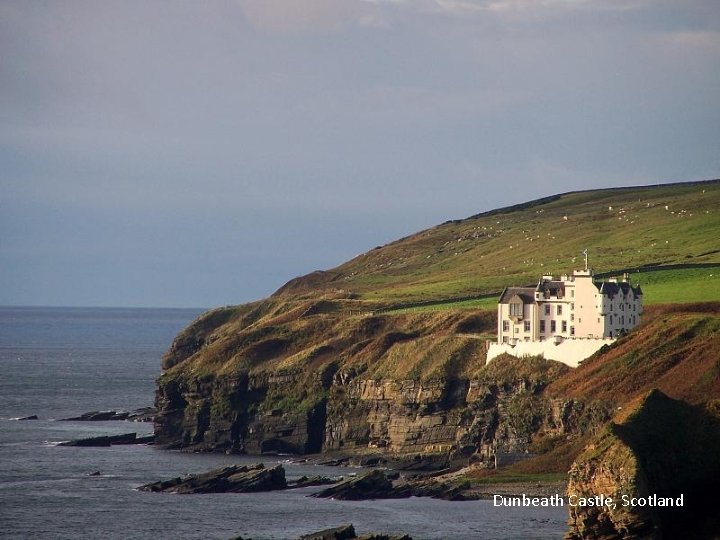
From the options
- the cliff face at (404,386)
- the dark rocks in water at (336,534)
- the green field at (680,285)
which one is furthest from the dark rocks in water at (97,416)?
the dark rocks in water at (336,534)

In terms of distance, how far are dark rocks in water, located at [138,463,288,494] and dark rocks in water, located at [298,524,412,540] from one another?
1016 inches

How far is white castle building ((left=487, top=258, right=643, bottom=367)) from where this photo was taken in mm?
136375

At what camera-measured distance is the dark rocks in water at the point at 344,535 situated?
86438 mm

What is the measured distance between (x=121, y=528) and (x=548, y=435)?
122 feet

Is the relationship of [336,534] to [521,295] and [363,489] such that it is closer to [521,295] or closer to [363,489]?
[363,489]

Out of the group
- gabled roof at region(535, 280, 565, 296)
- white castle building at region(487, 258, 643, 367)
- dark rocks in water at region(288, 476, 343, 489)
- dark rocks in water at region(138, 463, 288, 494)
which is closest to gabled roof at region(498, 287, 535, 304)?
white castle building at region(487, 258, 643, 367)

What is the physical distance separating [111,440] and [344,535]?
65552 mm

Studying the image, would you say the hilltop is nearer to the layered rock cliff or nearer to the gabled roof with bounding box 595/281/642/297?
the layered rock cliff

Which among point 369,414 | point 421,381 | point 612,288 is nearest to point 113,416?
point 369,414

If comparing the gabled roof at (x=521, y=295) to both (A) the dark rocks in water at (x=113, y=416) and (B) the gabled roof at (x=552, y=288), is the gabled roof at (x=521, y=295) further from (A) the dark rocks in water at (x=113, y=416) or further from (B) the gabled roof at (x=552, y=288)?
(A) the dark rocks in water at (x=113, y=416)

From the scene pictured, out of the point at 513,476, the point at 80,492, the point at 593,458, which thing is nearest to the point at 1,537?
the point at 80,492

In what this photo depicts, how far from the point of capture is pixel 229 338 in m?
169

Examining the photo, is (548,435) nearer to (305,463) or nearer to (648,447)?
(305,463)

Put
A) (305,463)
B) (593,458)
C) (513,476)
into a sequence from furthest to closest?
(305,463) → (513,476) → (593,458)
